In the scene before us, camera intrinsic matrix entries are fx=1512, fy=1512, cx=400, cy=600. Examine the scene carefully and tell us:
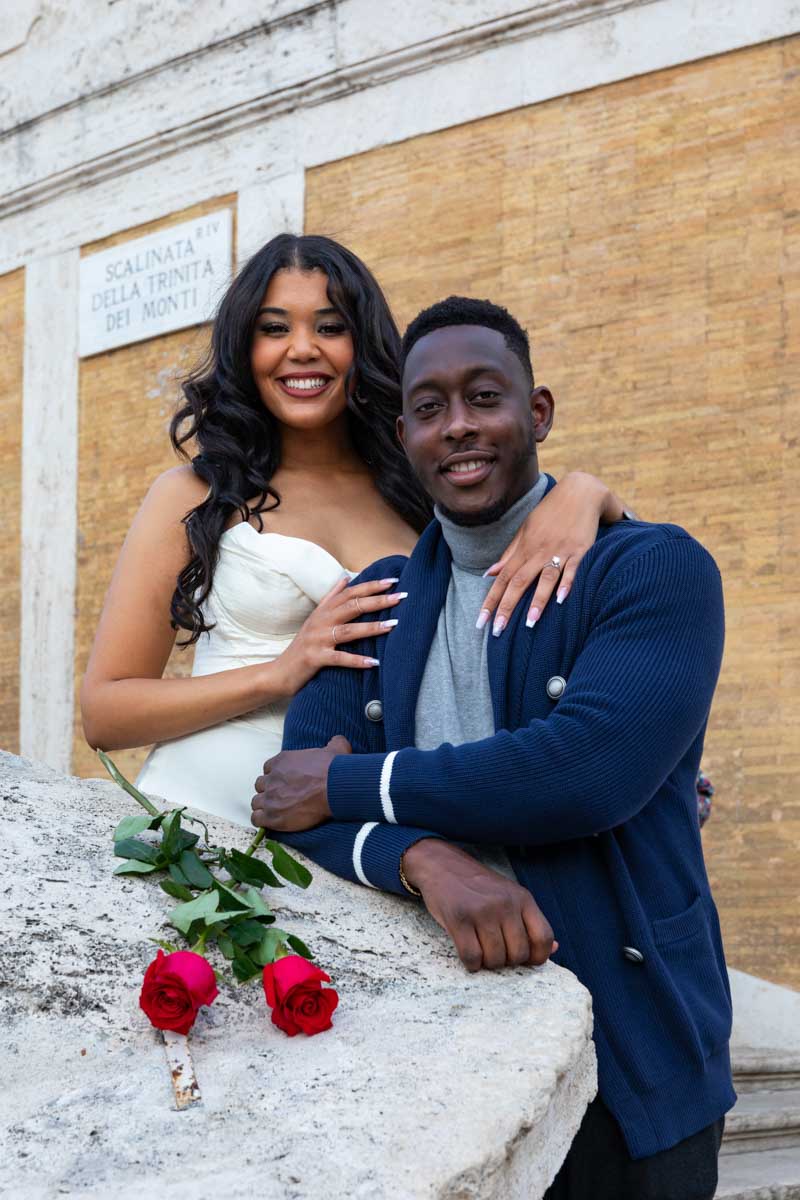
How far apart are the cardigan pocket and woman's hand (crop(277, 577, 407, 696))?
0.62 meters

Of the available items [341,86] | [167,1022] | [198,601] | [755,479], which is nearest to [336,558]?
[198,601]

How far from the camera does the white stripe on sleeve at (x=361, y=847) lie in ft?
6.90

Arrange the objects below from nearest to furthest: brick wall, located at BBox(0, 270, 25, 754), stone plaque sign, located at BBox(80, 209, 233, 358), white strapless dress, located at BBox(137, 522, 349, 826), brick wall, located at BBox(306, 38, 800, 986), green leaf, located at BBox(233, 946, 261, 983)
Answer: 1. green leaf, located at BBox(233, 946, 261, 983)
2. white strapless dress, located at BBox(137, 522, 349, 826)
3. brick wall, located at BBox(306, 38, 800, 986)
4. stone plaque sign, located at BBox(80, 209, 233, 358)
5. brick wall, located at BBox(0, 270, 25, 754)

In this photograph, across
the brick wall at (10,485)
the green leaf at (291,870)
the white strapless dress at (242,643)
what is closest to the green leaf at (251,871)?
the green leaf at (291,870)

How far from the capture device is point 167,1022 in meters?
1.71

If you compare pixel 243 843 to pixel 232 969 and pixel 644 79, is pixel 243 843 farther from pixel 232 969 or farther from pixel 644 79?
pixel 644 79

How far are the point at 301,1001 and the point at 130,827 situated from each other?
0.51 meters

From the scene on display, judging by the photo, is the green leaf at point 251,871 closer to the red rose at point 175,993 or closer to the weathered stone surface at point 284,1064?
the weathered stone surface at point 284,1064

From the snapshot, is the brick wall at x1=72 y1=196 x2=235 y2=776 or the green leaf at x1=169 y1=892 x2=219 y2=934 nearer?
the green leaf at x1=169 y1=892 x2=219 y2=934

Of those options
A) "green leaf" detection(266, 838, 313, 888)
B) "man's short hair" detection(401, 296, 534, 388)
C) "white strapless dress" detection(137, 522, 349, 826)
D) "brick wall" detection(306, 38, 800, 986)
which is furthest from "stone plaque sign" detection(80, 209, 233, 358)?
"green leaf" detection(266, 838, 313, 888)

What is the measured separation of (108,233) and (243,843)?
953 cm

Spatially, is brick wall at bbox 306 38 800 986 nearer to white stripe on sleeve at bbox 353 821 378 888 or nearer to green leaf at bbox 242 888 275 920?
white stripe on sleeve at bbox 353 821 378 888

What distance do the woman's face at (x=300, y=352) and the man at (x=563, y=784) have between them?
0.83 m

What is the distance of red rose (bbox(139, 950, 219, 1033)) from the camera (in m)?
1.71
